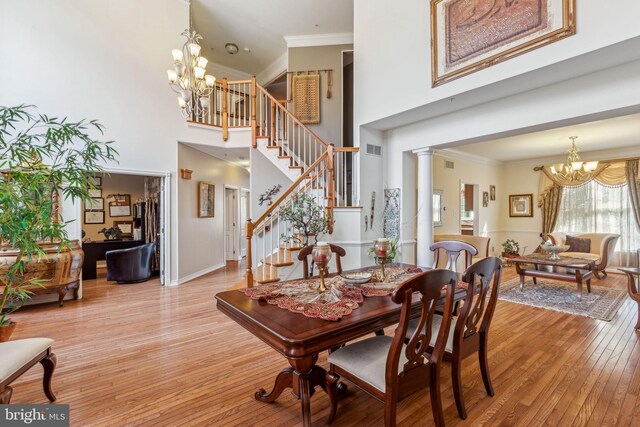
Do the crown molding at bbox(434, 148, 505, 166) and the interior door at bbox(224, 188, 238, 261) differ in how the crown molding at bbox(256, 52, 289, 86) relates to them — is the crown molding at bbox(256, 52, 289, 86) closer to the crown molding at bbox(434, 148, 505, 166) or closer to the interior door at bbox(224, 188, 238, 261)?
the interior door at bbox(224, 188, 238, 261)

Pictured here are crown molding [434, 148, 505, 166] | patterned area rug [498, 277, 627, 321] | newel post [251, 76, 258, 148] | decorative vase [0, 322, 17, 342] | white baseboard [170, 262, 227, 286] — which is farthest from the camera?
crown molding [434, 148, 505, 166]

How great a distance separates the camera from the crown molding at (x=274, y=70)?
7.41 metres

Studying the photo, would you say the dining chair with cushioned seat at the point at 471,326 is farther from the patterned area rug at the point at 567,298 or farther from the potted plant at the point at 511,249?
the potted plant at the point at 511,249

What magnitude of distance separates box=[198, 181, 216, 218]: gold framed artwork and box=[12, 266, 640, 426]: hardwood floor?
105 inches

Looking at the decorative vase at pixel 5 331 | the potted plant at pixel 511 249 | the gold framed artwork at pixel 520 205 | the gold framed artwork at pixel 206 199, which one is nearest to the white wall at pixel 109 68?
the gold framed artwork at pixel 206 199

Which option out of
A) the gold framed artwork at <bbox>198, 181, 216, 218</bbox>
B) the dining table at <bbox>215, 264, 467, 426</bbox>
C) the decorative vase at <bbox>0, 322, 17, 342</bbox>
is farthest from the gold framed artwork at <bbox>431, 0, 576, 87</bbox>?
the decorative vase at <bbox>0, 322, 17, 342</bbox>

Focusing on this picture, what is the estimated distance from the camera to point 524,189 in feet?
26.8

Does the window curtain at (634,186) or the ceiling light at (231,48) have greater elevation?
the ceiling light at (231,48)

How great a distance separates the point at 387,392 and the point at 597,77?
3848mm

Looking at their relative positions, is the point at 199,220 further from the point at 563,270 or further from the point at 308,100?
the point at 563,270

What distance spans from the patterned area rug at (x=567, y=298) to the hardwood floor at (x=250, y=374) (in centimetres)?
21

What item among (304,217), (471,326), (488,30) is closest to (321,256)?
(471,326)

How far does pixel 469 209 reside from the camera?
8.77 m

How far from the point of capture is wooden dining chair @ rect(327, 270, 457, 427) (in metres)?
1.38
